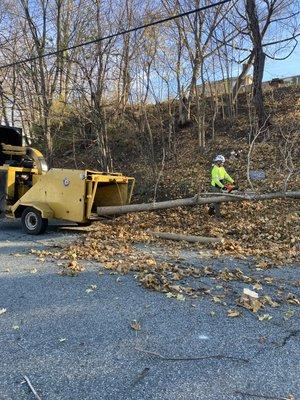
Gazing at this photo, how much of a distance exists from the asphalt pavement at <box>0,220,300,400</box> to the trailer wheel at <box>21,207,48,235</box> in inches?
161

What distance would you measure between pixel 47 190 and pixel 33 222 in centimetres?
95

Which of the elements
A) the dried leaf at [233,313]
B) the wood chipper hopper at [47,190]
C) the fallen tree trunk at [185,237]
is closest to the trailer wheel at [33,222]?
the wood chipper hopper at [47,190]

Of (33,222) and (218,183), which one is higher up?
(218,183)

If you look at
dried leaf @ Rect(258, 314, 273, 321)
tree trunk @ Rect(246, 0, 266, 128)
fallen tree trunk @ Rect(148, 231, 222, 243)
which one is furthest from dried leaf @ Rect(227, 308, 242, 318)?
tree trunk @ Rect(246, 0, 266, 128)

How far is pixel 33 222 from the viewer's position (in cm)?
1090

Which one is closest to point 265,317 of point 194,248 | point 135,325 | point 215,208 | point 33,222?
point 135,325

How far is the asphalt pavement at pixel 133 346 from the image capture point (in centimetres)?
360

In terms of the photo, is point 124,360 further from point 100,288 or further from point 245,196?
point 245,196

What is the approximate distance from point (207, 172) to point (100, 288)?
10223mm

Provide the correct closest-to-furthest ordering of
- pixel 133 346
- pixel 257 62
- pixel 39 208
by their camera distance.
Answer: pixel 133 346 → pixel 39 208 → pixel 257 62

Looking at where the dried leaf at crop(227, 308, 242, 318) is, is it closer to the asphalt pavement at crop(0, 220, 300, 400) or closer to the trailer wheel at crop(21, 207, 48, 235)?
the asphalt pavement at crop(0, 220, 300, 400)

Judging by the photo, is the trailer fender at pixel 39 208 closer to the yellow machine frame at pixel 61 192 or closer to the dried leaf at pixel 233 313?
the yellow machine frame at pixel 61 192

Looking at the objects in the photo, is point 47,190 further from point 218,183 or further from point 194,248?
point 218,183

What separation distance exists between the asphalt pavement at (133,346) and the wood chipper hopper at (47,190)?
143 inches
